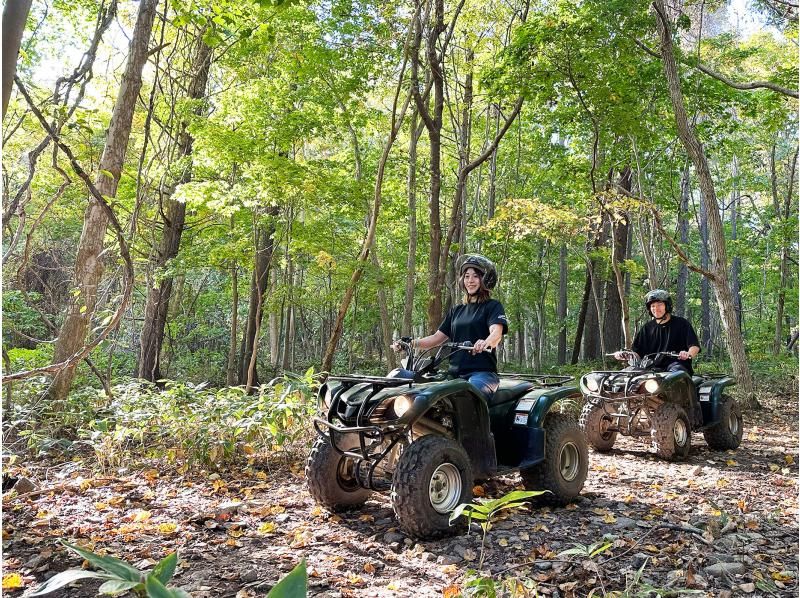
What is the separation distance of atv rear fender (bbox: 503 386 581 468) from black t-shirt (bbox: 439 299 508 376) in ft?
1.31

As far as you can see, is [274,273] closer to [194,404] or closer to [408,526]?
[194,404]

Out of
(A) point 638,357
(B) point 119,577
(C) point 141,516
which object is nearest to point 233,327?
(A) point 638,357

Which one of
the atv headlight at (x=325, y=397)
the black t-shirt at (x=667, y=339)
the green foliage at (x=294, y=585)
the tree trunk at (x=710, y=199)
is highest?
the tree trunk at (x=710, y=199)

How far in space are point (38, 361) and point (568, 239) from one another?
10997 millimetres

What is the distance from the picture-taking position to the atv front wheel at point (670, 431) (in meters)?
6.35

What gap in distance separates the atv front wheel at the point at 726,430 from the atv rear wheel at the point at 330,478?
5080 mm

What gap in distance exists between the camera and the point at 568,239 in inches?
503

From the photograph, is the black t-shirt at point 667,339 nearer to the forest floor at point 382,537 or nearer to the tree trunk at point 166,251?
the forest floor at point 382,537

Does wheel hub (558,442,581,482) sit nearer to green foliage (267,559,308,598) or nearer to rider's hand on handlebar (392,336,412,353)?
rider's hand on handlebar (392,336,412,353)

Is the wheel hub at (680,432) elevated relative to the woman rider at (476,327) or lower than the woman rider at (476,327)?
lower

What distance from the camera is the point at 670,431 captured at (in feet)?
20.8

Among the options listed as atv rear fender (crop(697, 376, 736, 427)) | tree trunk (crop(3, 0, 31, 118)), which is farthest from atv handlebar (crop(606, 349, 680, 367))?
tree trunk (crop(3, 0, 31, 118))

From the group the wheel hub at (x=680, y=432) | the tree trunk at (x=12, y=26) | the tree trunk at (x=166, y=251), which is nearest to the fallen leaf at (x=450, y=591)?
the tree trunk at (x=12, y=26)

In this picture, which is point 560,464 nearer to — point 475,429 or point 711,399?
point 475,429
